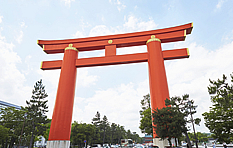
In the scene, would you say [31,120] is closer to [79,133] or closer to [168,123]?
[79,133]

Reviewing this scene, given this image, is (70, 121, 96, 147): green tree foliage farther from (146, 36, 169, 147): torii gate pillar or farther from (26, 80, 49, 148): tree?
(146, 36, 169, 147): torii gate pillar

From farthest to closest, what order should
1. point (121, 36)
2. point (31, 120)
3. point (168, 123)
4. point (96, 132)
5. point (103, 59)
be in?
point (96, 132) → point (31, 120) → point (121, 36) → point (103, 59) → point (168, 123)

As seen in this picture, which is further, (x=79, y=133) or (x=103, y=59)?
(x=79, y=133)

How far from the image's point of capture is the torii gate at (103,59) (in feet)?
57.6

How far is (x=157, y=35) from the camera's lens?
2053 centimetres

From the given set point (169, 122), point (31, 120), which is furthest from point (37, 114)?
point (169, 122)

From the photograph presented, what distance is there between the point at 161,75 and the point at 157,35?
562 centimetres

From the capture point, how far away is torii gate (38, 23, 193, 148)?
17.6 m

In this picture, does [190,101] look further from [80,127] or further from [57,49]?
[80,127]

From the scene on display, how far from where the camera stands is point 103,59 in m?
20.4

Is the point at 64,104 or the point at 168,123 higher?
the point at 64,104

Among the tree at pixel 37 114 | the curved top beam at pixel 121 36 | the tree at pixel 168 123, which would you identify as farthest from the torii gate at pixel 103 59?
the tree at pixel 37 114

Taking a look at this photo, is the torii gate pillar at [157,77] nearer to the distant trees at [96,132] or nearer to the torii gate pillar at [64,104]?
the torii gate pillar at [64,104]

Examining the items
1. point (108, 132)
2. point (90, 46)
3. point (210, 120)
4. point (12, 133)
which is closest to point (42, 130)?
point (12, 133)
